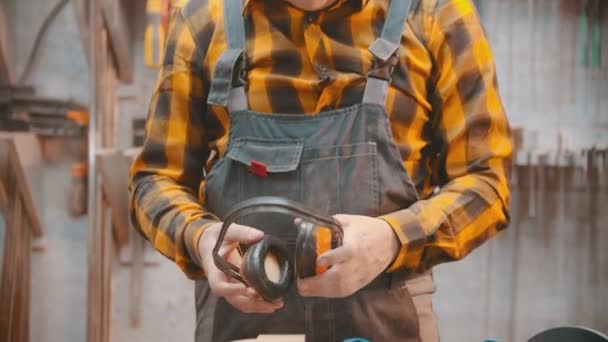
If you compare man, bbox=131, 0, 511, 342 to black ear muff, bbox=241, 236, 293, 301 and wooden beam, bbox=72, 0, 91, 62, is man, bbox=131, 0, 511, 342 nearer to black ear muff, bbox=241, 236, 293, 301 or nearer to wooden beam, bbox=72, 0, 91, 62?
black ear muff, bbox=241, 236, 293, 301

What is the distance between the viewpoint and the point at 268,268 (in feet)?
2.53

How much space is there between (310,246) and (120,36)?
50.8 inches

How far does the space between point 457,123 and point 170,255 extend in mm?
438

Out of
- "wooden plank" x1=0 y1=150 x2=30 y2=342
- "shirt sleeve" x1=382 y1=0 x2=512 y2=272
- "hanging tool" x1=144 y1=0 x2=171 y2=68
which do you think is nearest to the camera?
"shirt sleeve" x1=382 y1=0 x2=512 y2=272

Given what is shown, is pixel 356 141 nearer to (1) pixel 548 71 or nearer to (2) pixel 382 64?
(2) pixel 382 64

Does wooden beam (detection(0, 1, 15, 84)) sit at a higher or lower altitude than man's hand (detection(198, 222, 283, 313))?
higher

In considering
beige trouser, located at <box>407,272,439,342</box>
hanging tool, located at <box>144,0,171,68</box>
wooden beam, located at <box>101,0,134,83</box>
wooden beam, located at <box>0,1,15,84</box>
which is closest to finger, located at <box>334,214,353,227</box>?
beige trouser, located at <box>407,272,439,342</box>

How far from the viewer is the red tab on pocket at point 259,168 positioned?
2.99 ft

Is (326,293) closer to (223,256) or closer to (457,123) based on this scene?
(223,256)

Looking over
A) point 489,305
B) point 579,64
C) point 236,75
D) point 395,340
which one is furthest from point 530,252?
point 236,75

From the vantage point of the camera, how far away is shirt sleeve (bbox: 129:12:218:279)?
3.23 feet

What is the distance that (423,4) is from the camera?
3.10ft

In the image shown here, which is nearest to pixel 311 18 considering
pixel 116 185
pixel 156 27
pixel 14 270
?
pixel 156 27

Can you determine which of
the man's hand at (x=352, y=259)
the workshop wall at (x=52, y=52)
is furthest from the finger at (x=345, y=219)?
the workshop wall at (x=52, y=52)
